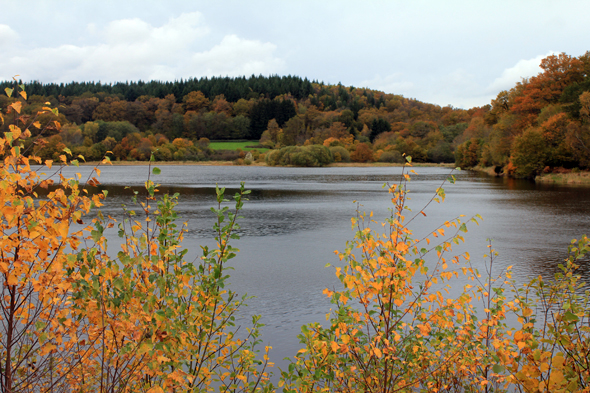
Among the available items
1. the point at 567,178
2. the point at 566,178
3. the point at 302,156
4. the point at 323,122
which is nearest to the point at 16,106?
the point at 567,178

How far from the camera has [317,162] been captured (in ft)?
370

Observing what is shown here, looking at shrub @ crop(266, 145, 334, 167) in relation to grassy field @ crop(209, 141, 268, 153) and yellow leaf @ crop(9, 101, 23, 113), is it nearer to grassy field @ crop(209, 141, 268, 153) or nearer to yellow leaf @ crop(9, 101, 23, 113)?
grassy field @ crop(209, 141, 268, 153)

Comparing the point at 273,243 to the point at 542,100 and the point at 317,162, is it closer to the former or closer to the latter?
the point at 542,100

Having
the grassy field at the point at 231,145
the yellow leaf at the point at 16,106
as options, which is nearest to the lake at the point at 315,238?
the yellow leaf at the point at 16,106

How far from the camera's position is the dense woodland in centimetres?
5419

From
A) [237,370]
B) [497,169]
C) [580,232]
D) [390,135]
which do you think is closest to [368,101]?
[390,135]

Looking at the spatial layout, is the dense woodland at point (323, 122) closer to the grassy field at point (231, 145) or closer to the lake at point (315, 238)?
the grassy field at point (231, 145)

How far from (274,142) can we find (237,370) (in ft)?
487

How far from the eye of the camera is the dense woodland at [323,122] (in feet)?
178

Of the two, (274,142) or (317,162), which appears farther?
(274,142)

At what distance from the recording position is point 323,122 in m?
155

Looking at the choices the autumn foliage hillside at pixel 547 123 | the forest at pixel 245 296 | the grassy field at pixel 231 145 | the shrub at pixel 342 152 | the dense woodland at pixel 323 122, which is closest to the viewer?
the forest at pixel 245 296

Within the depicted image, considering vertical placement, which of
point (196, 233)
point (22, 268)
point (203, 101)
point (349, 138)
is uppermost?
point (203, 101)

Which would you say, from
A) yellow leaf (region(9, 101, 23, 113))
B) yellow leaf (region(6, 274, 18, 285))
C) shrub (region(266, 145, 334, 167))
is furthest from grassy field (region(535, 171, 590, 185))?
shrub (region(266, 145, 334, 167))
